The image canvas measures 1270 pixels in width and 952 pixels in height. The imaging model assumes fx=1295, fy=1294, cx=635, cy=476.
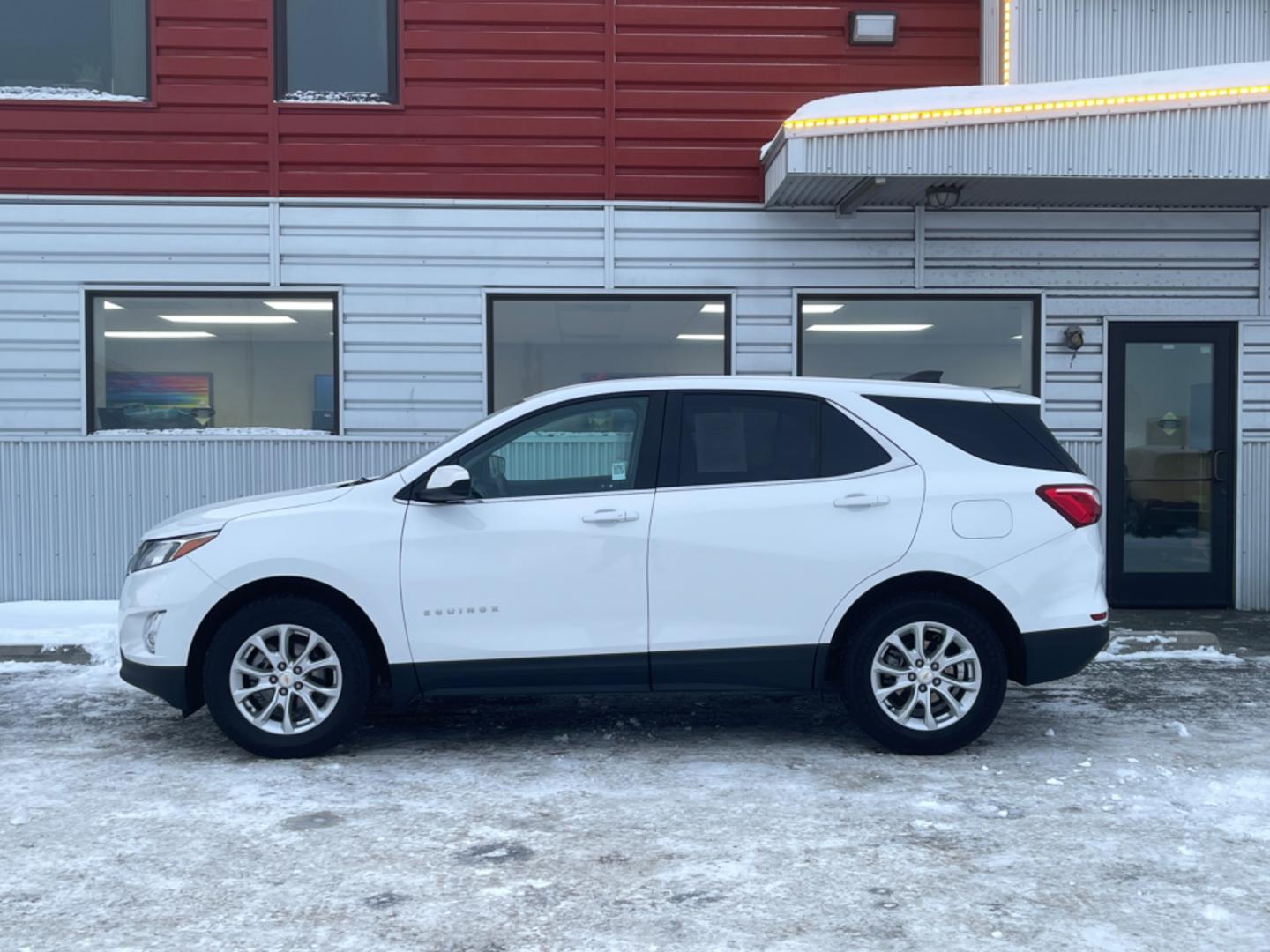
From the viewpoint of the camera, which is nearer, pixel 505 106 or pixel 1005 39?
pixel 1005 39

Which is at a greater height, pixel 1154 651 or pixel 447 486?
pixel 447 486

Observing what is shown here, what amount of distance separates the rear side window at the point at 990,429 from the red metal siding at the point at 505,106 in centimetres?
483

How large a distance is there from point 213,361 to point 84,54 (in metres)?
2.72

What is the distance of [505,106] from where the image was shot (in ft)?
35.0

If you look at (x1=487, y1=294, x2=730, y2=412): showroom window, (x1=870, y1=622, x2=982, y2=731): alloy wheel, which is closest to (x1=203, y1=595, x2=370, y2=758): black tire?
(x1=870, y1=622, x2=982, y2=731): alloy wheel

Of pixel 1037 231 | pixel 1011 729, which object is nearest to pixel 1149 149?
pixel 1037 231

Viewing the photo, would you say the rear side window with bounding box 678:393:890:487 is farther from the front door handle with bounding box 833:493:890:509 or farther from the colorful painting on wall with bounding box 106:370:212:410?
the colorful painting on wall with bounding box 106:370:212:410

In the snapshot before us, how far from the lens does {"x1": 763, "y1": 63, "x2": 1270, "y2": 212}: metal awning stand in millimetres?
9039

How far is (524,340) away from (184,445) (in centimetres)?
290

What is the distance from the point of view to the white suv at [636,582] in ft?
19.7

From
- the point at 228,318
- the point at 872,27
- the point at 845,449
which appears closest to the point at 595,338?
the point at 228,318

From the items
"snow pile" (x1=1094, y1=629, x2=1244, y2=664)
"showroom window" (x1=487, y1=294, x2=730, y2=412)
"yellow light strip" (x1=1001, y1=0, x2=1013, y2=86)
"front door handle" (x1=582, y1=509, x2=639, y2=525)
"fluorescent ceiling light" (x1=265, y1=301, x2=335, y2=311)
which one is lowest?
"snow pile" (x1=1094, y1=629, x2=1244, y2=664)

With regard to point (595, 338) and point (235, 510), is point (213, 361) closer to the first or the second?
point (595, 338)

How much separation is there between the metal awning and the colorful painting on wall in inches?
201
